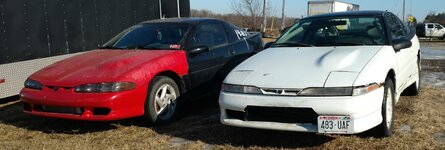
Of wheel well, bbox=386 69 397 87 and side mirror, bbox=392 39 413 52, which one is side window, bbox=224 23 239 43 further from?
wheel well, bbox=386 69 397 87

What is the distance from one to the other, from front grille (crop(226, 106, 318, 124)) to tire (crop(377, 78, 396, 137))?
0.70 metres

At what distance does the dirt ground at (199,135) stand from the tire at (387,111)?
8 cm

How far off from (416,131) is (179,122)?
2.58 meters

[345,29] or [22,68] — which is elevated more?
[345,29]

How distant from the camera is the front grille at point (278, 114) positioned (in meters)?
3.88

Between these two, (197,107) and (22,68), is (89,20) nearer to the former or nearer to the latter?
(22,68)

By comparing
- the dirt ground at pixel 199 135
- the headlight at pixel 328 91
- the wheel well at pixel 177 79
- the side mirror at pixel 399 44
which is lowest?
the dirt ground at pixel 199 135

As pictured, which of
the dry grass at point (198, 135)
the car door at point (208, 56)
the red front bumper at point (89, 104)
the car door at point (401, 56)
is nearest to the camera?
the dry grass at point (198, 135)

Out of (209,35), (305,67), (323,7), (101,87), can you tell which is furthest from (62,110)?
(323,7)

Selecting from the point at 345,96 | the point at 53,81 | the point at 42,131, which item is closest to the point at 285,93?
the point at 345,96

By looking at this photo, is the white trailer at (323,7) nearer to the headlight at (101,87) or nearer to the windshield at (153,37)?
the windshield at (153,37)

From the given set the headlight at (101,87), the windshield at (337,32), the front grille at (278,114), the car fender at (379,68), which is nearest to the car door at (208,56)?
the windshield at (337,32)

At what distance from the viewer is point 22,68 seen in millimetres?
6938

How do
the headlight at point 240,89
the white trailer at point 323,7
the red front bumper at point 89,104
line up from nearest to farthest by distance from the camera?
the headlight at point 240,89 < the red front bumper at point 89,104 < the white trailer at point 323,7
